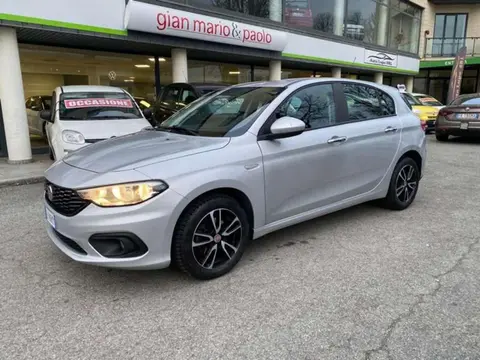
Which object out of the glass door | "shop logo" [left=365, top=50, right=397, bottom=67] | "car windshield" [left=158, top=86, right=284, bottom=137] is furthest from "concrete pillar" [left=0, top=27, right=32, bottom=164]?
the glass door

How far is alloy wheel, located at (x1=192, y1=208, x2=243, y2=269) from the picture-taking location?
120 inches

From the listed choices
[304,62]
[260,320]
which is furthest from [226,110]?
[304,62]

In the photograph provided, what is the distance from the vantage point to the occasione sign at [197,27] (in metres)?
8.95

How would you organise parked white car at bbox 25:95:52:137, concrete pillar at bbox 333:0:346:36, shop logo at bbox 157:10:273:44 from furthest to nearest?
concrete pillar at bbox 333:0:346:36 < parked white car at bbox 25:95:52:137 < shop logo at bbox 157:10:273:44

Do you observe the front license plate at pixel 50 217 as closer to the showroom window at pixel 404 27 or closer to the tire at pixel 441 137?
the tire at pixel 441 137

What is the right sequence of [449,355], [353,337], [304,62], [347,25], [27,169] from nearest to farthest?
1. [449,355]
2. [353,337]
3. [27,169]
4. [304,62]
5. [347,25]

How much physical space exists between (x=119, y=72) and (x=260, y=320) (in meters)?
11.3

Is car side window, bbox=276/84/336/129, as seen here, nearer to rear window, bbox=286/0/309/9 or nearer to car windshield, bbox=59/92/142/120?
car windshield, bbox=59/92/142/120

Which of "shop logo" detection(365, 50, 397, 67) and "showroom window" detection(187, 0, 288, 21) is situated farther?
"shop logo" detection(365, 50, 397, 67)

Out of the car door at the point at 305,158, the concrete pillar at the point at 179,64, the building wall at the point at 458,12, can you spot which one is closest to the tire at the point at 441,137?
the concrete pillar at the point at 179,64

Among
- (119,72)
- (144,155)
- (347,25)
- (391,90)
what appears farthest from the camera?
(347,25)

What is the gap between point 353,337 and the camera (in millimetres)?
2449

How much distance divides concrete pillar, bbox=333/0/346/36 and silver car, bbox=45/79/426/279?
1307cm

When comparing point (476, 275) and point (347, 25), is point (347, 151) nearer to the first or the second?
point (476, 275)
